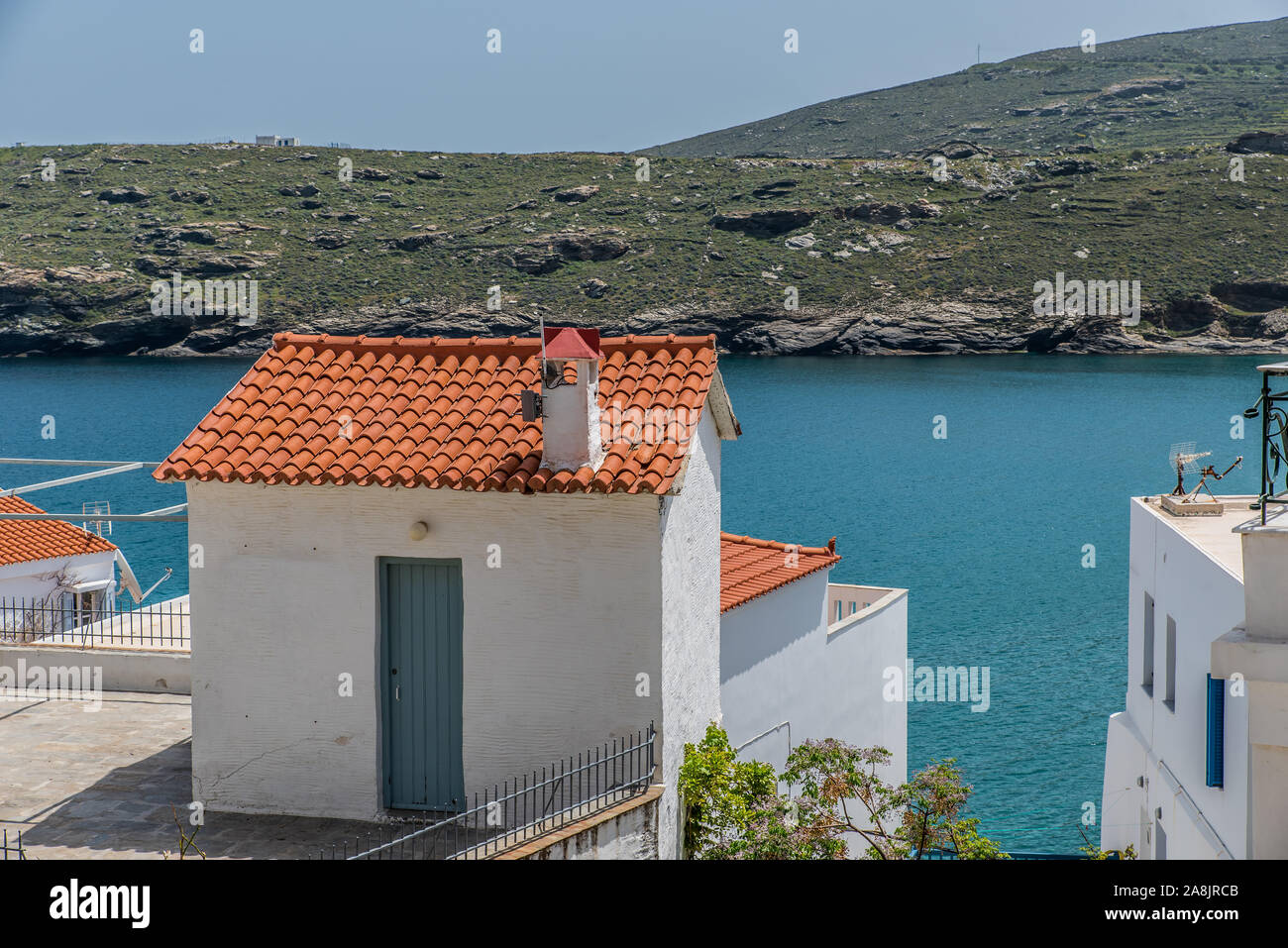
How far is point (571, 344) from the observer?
9867 millimetres

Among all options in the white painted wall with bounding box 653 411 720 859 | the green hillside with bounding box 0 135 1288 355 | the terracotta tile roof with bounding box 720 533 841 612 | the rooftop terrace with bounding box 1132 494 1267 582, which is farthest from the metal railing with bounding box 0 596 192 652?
the green hillside with bounding box 0 135 1288 355

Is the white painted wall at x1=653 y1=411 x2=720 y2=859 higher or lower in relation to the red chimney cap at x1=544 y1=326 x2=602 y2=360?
lower

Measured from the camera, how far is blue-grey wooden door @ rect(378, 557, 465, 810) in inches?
395

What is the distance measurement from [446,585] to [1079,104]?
182 m

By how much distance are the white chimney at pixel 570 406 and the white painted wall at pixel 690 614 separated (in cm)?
70

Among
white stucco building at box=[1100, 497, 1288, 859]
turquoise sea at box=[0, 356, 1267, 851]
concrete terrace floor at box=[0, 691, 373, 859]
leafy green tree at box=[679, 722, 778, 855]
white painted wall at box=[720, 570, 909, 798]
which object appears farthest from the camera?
turquoise sea at box=[0, 356, 1267, 851]

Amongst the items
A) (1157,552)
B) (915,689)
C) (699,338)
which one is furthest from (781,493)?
(699,338)

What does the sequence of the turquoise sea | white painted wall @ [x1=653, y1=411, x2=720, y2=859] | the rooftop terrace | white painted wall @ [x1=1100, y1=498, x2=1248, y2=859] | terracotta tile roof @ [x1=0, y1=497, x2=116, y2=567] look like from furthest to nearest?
the turquoise sea, terracotta tile roof @ [x1=0, y1=497, x2=116, y2=567], the rooftop terrace, white painted wall @ [x1=1100, y1=498, x2=1248, y2=859], white painted wall @ [x1=653, y1=411, x2=720, y2=859]

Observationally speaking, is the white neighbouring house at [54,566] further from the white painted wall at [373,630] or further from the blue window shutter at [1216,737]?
the blue window shutter at [1216,737]

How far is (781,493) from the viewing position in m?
59.1

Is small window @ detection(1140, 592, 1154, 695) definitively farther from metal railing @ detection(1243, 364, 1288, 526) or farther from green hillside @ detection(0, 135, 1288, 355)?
green hillside @ detection(0, 135, 1288, 355)

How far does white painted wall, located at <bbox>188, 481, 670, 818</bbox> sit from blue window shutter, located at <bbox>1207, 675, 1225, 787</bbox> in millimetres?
4219
